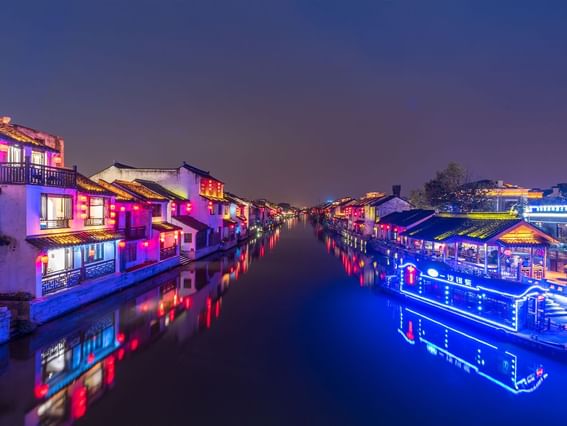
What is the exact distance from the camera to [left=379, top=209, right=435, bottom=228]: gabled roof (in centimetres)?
4444

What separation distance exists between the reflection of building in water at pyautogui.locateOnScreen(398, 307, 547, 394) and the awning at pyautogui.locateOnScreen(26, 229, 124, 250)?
18.7 m

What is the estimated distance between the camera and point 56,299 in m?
18.1

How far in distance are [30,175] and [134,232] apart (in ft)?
38.0

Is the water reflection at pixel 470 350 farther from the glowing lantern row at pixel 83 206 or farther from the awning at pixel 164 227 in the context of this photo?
the awning at pixel 164 227

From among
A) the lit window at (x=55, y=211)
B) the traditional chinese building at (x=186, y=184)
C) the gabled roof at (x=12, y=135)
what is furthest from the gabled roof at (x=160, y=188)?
the lit window at (x=55, y=211)

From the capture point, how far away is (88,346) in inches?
596

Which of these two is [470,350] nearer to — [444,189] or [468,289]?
[468,289]

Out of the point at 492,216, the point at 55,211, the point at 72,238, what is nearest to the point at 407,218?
the point at 492,216

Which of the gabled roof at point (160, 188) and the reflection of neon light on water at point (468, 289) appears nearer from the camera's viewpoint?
the reflection of neon light on water at point (468, 289)

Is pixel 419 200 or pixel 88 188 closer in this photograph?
pixel 88 188

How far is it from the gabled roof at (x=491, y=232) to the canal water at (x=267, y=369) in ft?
24.1

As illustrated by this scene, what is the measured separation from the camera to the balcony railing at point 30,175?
17641 mm

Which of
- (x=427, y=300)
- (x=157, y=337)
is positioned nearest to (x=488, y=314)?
(x=427, y=300)

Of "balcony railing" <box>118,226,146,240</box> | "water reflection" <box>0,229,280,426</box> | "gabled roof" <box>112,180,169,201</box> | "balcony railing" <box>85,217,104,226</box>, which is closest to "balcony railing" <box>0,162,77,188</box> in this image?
"balcony railing" <box>85,217,104,226</box>
